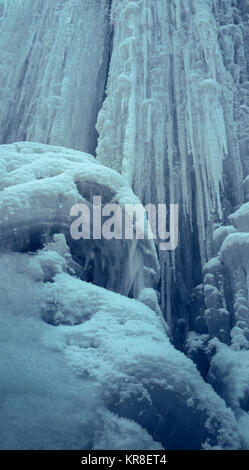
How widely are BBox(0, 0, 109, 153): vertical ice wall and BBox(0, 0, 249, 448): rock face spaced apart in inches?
2.0

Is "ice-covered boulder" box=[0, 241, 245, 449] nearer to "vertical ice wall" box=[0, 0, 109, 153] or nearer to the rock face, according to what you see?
the rock face

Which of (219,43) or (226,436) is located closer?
(226,436)

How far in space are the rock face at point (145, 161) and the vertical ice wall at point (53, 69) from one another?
52 mm

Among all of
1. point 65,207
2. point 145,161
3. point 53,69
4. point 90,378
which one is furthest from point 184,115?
point 90,378

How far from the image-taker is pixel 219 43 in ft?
40.2

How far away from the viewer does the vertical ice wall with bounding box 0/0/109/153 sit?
13133 millimetres

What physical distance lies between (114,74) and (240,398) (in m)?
9.82

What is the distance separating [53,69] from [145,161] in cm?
598

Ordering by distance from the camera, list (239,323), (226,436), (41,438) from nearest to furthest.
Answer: (41,438), (226,436), (239,323)

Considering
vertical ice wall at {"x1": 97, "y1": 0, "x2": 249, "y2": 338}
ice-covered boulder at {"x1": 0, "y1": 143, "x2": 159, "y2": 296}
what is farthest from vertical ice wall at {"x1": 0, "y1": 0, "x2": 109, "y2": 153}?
ice-covered boulder at {"x1": 0, "y1": 143, "x2": 159, "y2": 296}

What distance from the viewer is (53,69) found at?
14.1 m

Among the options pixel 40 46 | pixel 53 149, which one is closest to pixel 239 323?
pixel 53 149

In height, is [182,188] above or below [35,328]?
above

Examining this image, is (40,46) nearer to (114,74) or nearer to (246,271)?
(114,74)
